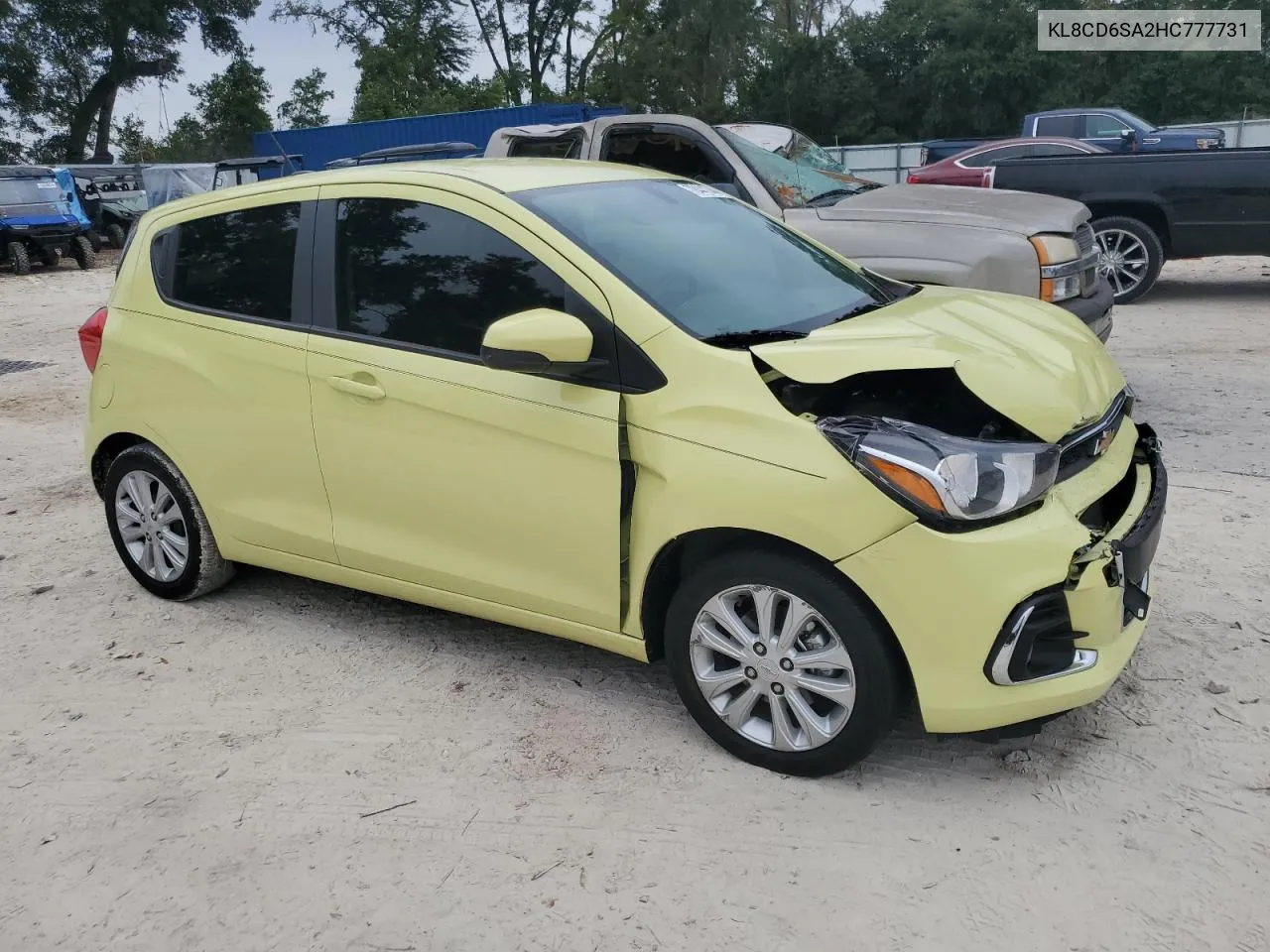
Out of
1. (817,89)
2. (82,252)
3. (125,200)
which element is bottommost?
(82,252)

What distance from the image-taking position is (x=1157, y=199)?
984cm

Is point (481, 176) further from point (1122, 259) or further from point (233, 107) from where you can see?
point (233, 107)

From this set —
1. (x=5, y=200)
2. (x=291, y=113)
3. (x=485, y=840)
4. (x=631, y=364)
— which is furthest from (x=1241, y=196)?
(x=291, y=113)

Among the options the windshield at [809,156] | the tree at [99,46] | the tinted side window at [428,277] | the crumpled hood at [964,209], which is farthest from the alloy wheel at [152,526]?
the tree at [99,46]

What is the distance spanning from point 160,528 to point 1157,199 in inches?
348

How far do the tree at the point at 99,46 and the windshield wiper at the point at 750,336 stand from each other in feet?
135

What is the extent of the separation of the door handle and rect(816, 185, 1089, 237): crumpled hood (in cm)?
379

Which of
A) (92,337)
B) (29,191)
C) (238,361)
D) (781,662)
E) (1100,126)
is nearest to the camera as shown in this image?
(781,662)

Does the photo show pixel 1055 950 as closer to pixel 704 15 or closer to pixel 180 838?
pixel 180 838

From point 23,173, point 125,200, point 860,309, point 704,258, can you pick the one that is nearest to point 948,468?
point 860,309

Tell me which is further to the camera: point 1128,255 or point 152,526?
point 1128,255

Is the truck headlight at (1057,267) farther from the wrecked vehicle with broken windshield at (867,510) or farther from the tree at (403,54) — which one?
the tree at (403,54)

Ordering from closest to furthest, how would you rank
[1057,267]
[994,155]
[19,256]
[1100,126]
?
[1057,267] < [994,155] < [19,256] < [1100,126]

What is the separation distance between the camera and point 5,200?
19.5 metres
